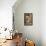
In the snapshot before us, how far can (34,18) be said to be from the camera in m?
5.18

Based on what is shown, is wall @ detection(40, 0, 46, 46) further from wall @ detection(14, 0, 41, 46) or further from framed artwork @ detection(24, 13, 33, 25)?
framed artwork @ detection(24, 13, 33, 25)

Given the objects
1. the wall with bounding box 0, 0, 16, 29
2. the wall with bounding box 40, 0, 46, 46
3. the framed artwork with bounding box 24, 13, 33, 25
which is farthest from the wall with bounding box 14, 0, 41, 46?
the wall with bounding box 0, 0, 16, 29

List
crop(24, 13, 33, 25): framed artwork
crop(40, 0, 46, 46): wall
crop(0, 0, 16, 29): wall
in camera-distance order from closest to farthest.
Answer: crop(0, 0, 16, 29): wall
crop(40, 0, 46, 46): wall
crop(24, 13, 33, 25): framed artwork

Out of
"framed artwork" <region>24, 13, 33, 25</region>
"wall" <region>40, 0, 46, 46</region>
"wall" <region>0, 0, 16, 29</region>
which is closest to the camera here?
"wall" <region>0, 0, 16, 29</region>

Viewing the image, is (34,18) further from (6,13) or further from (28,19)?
(6,13)

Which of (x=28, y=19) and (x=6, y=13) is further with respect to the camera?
(x=28, y=19)

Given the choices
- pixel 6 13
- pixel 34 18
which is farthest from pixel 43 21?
pixel 6 13

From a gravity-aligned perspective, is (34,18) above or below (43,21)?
above

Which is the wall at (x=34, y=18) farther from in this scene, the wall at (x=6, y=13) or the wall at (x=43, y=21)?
the wall at (x=6, y=13)

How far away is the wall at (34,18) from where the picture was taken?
5164 millimetres

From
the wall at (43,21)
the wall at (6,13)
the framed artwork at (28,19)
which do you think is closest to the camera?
the wall at (6,13)

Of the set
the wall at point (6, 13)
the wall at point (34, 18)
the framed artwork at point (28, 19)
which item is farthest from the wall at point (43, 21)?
the wall at point (6, 13)

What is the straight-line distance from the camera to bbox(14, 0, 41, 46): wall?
5164 millimetres

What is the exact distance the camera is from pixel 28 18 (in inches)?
203
